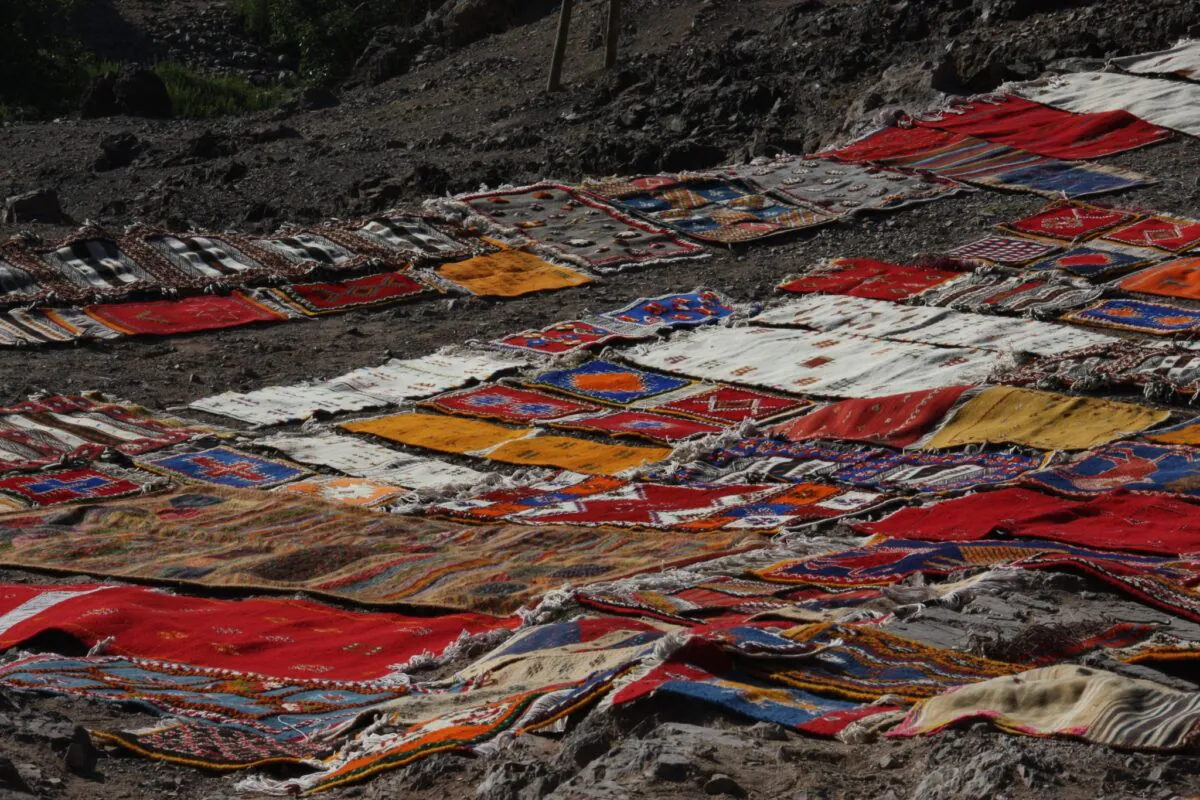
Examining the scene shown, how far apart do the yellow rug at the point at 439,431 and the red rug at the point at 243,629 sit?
3.11 meters

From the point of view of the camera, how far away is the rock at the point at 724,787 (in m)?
3.67

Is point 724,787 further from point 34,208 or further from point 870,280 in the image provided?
point 34,208

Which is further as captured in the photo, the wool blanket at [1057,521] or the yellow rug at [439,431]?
the yellow rug at [439,431]

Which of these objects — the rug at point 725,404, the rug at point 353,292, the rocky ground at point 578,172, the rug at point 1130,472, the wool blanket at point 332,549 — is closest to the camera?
the rocky ground at point 578,172

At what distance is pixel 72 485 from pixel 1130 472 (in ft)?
18.0

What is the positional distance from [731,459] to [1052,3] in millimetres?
11805

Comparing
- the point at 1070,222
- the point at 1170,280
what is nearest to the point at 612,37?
the point at 1070,222

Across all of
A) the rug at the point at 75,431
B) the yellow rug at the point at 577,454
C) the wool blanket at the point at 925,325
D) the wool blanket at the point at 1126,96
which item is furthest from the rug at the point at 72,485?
the wool blanket at the point at 1126,96

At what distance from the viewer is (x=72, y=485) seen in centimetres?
888

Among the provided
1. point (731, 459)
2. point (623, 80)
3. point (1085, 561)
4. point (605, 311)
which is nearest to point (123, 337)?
point (605, 311)

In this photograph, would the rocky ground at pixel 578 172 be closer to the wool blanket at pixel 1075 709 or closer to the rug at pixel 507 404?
the wool blanket at pixel 1075 709

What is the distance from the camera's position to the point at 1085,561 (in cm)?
553

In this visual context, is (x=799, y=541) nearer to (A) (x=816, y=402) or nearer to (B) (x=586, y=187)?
(A) (x=816, y=402)

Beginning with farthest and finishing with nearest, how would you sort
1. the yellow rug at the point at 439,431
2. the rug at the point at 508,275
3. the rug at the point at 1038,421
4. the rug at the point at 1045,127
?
the rug at the point at 1045,127 → the rug at the point at 508,275 → the yellow rug at the point at 439,431 → the rug at the point at 1038,421
